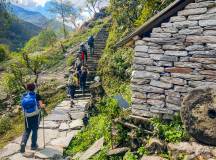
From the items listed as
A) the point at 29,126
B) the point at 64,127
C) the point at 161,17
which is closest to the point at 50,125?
the point at 64,127

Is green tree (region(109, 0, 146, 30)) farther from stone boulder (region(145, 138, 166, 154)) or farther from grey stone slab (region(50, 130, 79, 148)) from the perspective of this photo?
stone boulder (region(145, 138, 166, 154))

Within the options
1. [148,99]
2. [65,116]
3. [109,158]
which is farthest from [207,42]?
[65,116]

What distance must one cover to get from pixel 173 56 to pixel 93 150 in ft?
11.5

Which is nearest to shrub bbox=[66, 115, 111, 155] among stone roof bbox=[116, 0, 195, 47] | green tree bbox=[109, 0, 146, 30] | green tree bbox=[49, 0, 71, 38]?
stone roof bbox=[116, 0, 195, 47]

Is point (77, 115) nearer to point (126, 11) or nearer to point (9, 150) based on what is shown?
→ point (9, 150)

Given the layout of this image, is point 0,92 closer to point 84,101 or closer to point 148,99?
point 84,101

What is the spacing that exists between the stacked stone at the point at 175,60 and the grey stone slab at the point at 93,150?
150 cm

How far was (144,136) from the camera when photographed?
28.9 ft

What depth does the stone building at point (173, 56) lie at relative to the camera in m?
7.84

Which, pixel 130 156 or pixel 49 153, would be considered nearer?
pixel 130 156

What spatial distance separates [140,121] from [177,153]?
1.74m

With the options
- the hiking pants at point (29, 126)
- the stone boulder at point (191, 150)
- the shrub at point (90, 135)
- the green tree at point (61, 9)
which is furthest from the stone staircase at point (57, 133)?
the green tree at point (61, 9)

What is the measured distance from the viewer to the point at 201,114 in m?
7.46

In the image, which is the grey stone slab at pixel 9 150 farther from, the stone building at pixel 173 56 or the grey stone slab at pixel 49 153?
the stone building at pixel 173 56
